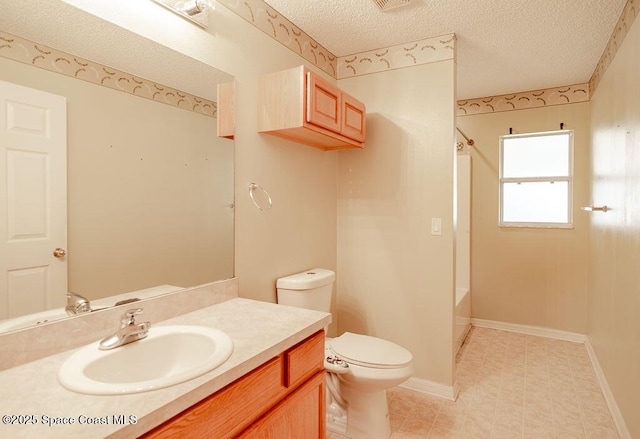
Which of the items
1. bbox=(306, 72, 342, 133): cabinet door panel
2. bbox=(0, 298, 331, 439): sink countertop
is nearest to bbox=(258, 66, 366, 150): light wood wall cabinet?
bbox=(306, 72, 342, 133): cabinet door panel

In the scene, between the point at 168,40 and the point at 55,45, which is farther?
the point at 168,40

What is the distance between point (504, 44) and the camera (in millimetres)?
2363

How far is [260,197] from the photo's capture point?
1.89 m

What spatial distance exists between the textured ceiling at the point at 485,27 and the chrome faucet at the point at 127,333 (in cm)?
169

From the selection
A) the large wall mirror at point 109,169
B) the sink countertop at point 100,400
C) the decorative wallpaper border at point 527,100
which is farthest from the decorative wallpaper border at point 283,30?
the decorative wallpaper border at point 527,100

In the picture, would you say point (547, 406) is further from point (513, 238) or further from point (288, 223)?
point (288, 223)

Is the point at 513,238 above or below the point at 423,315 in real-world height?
above

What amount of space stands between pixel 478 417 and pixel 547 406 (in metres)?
0.48

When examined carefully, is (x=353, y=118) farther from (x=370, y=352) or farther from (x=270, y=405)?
(x=270, y=405)

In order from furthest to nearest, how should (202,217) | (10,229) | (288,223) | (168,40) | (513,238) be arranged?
(513,238)
(288,223)
(202,217)
(168,40)
(10,229)

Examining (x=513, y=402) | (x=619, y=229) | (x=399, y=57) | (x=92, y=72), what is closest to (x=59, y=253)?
(x=92, y=72)

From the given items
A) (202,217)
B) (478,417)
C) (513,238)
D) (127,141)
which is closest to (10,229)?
(127,141)

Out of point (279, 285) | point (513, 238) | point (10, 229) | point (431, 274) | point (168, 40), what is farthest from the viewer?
point (513, 238)

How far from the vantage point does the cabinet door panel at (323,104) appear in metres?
1.76
